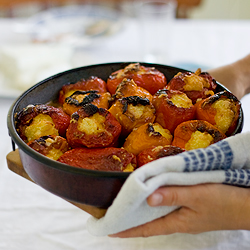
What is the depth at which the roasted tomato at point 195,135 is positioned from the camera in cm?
56

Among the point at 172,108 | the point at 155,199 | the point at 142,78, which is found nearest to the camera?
the point at 155,199

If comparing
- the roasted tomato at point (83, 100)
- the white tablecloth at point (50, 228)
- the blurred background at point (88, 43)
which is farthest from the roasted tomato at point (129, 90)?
the blurred background at point (88, 43)

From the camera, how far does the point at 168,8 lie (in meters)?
1.42

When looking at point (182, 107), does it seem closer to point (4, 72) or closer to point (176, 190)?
point (176, 190)

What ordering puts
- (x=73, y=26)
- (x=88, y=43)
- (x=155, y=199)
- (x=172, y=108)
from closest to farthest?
(x=155, y=199), (x=172, y=108), (x=88, y=43), (x=73, y=26)

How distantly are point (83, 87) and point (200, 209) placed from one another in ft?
1.18

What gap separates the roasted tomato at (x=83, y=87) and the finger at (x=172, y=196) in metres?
0.31

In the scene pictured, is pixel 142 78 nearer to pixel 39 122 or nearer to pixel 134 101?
pixel 134 101

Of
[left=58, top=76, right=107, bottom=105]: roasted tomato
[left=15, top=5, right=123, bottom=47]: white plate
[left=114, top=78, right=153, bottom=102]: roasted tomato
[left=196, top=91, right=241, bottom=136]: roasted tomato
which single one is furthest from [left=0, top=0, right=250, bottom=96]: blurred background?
[left=196, top=91, right=241, bottom=136]: roasted tomato

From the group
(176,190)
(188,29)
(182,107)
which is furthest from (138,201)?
(188,29)

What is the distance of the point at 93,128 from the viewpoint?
1.84ft

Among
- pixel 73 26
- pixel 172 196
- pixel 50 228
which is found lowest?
pixel 50 228

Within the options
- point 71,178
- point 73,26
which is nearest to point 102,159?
point 71,178

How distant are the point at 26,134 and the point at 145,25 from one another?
1000 mm
